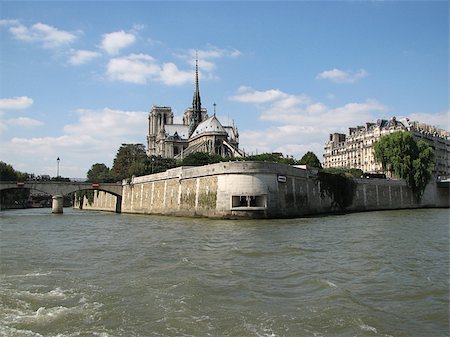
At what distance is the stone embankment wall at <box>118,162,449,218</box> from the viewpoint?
38156 millimetres

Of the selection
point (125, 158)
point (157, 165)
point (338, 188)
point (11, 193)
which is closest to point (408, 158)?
point (338, 188)

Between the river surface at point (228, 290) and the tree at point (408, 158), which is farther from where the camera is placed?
the tree at point (408, 158)

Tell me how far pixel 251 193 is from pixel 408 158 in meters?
31.6

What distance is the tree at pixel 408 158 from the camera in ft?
200

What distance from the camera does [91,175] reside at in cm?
12312

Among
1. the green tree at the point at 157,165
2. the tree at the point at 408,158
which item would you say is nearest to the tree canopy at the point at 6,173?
the green tree at the point at 157,165

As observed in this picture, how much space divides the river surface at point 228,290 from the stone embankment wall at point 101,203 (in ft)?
189

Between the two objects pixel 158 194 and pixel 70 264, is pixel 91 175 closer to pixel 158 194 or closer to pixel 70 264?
pixel 158 194

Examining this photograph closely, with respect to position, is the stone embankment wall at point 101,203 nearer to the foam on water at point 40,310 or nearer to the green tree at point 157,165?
the green tree at point 157,165

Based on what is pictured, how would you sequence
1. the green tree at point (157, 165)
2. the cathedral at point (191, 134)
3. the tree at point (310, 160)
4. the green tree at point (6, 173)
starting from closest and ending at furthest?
the tree at point (310, 160), the green tree at point (6, 173), the green tree at point (157, 165), the cathedral at point (191, 134)

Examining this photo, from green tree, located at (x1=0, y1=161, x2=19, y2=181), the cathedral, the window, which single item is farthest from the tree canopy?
the window

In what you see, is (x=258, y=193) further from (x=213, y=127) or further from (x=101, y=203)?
(x=213, y=127)

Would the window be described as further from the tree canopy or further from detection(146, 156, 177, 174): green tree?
the tree canopy

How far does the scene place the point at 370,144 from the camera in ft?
320
